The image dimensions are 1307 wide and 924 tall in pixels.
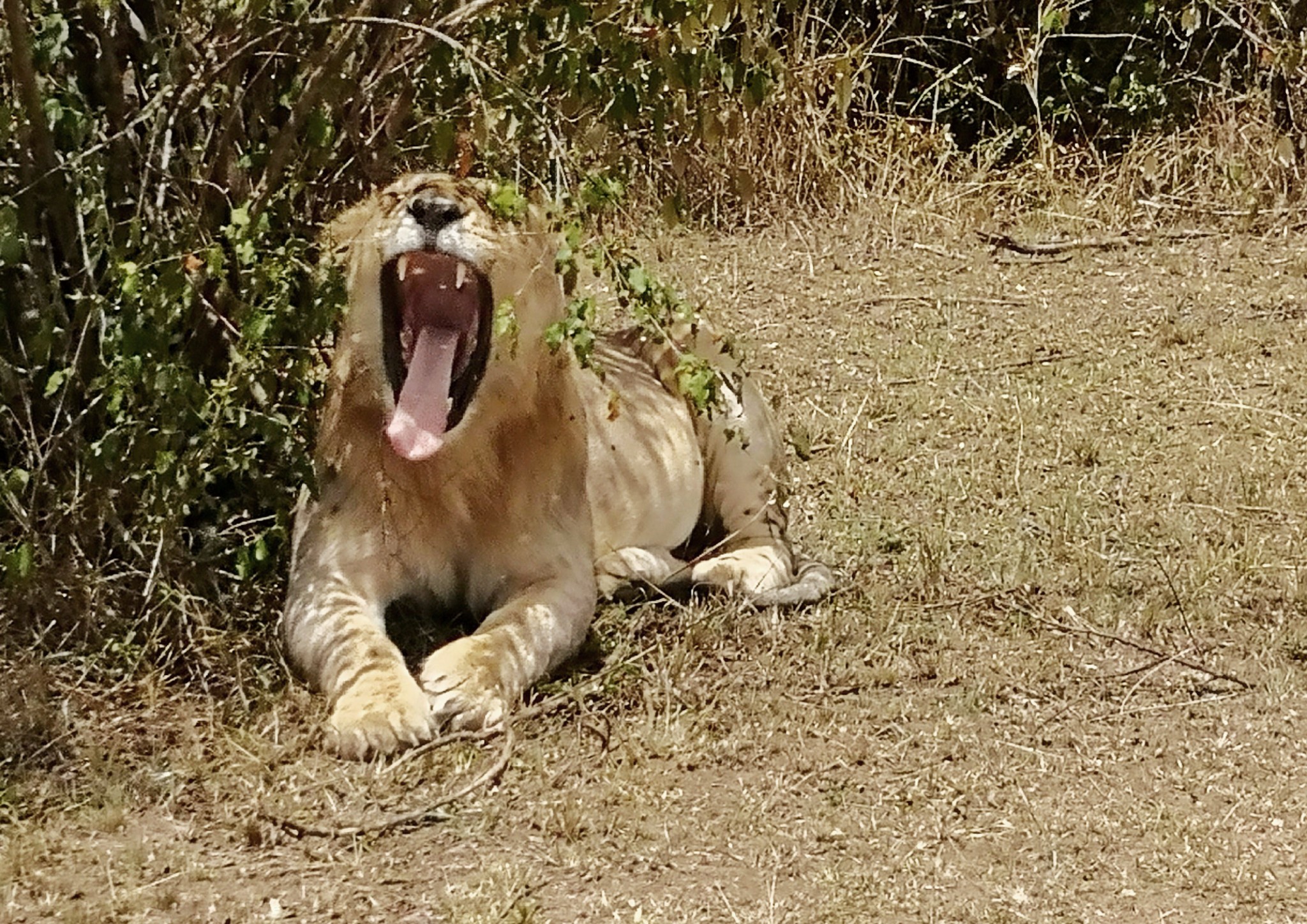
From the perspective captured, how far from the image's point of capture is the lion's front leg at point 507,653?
→ 381cm

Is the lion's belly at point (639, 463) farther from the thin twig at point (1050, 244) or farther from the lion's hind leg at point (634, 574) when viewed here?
the thin twig at point (1050, 244)

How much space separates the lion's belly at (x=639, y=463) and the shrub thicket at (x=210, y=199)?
0.66 meters

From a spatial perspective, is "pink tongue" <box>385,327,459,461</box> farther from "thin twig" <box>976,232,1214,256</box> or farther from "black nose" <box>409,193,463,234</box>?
"thin twig" <box>976,232,1214,256</box>

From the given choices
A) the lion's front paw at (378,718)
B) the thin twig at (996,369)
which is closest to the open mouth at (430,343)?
the lion's front paw at (378,718)

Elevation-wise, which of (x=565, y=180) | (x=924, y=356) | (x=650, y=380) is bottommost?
(x=924, y=356)

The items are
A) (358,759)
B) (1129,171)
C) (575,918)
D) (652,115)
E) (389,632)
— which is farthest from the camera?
(1129,171)

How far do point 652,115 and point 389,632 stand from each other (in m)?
1.34

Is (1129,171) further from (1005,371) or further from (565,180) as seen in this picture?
(565,180)

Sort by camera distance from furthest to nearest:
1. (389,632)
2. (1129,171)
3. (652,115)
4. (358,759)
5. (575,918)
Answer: (1129,171), (389,632), (652,115), (358,759), (575,918)

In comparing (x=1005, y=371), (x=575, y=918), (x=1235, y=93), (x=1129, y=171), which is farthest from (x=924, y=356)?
(x=575, y=918)

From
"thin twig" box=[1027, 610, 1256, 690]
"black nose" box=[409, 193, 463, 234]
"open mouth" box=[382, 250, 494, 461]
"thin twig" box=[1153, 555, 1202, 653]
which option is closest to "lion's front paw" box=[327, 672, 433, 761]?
"open mouth" box=[382, 250, 494, 461]

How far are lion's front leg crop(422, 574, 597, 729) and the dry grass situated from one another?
0.27ft

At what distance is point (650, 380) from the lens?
528cm

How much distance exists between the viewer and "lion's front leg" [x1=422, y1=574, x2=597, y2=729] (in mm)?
3812
